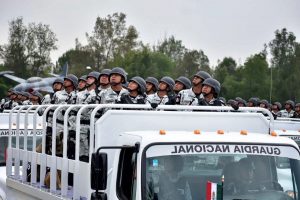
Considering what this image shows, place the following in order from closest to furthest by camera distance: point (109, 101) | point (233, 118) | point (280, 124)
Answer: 1. point (233, 118)
2. point (109, 101)
3. point (280, 124)

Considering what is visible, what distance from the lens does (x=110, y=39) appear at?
3447 inches

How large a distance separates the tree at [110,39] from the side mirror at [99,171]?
257 ft

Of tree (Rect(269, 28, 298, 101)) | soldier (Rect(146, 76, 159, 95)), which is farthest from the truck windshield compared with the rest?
tree (Rect(269, 28, 298, 101))

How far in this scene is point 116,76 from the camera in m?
10.9

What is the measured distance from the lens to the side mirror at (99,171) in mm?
6504

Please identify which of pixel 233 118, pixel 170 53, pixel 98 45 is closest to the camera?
pixel 233 118

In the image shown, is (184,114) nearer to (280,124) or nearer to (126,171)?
(126,171)

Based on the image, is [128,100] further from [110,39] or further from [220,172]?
[110,39]

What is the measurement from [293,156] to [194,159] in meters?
0.92

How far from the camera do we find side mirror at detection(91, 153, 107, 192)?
6504mm

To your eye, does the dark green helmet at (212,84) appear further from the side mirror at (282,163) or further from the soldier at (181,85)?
the side mirror at (282,163)

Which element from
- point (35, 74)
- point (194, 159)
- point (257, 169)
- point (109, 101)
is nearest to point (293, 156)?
point (257, 169)

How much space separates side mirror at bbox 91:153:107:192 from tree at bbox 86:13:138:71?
257 feet

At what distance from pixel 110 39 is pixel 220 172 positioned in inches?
3198
